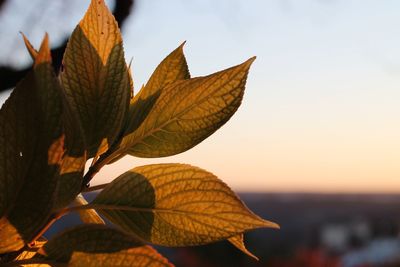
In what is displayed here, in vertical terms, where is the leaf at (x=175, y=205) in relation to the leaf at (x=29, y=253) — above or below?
below

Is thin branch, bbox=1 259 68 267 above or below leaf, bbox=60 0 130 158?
below

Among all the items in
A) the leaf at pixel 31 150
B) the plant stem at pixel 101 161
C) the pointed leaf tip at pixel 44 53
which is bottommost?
the plant stem at pixel 101 161

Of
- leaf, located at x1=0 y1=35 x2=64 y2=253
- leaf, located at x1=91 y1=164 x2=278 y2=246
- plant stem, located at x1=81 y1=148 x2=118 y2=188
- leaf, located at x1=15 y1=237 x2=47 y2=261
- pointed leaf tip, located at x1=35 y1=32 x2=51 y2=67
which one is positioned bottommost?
leaf, located at x1=91 y1=164 x2=278 y2=246

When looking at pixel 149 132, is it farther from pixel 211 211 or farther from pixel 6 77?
pixel 6 77

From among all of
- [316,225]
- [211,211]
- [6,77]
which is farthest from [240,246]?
[316,225]
